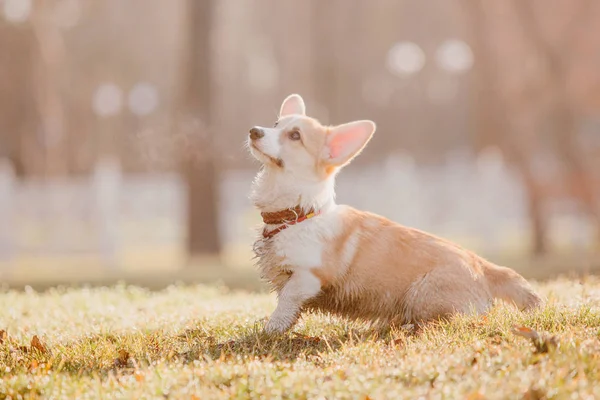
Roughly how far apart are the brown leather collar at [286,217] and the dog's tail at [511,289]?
1.31m

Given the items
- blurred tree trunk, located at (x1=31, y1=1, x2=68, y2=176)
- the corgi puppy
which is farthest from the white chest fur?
blurred tree trunk, located at (x1=31, y1=1, x2=68, y2=176)

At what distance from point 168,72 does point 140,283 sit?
26361mm

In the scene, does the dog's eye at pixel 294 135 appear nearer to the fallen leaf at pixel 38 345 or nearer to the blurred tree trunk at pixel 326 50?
the fallen leaf at pixel 38 345

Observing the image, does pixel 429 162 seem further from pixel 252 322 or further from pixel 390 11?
pixel 252 322

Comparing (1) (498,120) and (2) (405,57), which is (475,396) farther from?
(2) (405,57)

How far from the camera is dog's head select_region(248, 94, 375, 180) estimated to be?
17.4 feet

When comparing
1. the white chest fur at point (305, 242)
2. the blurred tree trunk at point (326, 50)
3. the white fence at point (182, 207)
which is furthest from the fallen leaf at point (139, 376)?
the blurred tree trunk at point (326, 50)

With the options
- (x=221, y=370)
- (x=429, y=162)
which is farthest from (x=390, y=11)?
(x=221, y=370)

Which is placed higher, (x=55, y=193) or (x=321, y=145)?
(x=321, y=145)

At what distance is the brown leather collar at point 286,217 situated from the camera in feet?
17.5

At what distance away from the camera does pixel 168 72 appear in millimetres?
36812

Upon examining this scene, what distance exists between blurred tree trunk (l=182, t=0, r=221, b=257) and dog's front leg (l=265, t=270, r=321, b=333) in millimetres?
9917

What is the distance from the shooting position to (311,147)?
5.38 metres

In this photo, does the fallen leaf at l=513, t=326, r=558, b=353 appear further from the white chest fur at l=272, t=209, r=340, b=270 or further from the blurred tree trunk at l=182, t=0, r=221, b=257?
the blurred tree trunk at l=182, t=0, r=221, b=257
